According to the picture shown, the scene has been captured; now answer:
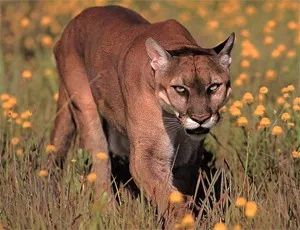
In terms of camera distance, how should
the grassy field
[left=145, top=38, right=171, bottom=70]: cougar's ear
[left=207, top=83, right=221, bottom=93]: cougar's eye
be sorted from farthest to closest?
1. [left=145, top=38, right=171, bottom=70]: cougar's ear
2. [left=207, top=83, right=221, bottom=93]: cougar's eye
3. the grassy field

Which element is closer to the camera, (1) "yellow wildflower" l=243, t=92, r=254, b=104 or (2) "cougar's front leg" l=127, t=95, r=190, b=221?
(2) "cougar's front leg" l=127, t=95, r=190, b=221

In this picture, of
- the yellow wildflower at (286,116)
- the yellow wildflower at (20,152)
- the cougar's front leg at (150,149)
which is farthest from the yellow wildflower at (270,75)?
the yellow wildflower at (20,152)

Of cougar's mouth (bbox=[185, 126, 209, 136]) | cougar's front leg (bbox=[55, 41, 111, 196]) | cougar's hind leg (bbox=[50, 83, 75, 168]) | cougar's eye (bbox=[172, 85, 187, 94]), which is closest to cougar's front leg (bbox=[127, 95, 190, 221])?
cougar's eye (bbox=[172, 85, 187, 94])

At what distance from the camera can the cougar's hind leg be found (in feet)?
23.5

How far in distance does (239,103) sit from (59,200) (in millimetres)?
1626

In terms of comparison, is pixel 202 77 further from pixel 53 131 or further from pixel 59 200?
pixel 53 131

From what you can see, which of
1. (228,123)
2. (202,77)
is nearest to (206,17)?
(228,123)

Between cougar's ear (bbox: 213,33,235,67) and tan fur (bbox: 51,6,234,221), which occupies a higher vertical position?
cougar's ear (bbox: 213,33,235,67)

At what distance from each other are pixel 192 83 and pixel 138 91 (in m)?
0.57

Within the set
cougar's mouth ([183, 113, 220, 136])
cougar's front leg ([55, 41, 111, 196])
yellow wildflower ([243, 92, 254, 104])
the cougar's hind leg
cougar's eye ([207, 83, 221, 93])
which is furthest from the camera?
the cougar's hind leg

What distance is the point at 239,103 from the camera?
6.42 meters

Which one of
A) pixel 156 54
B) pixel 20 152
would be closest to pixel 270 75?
pixel 156 54

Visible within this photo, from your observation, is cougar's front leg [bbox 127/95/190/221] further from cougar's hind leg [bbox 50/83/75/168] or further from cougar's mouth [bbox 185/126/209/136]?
cougar's hind leg [bbox 50/83/75/168]

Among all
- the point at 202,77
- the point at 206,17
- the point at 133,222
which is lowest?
the point at 206,17
